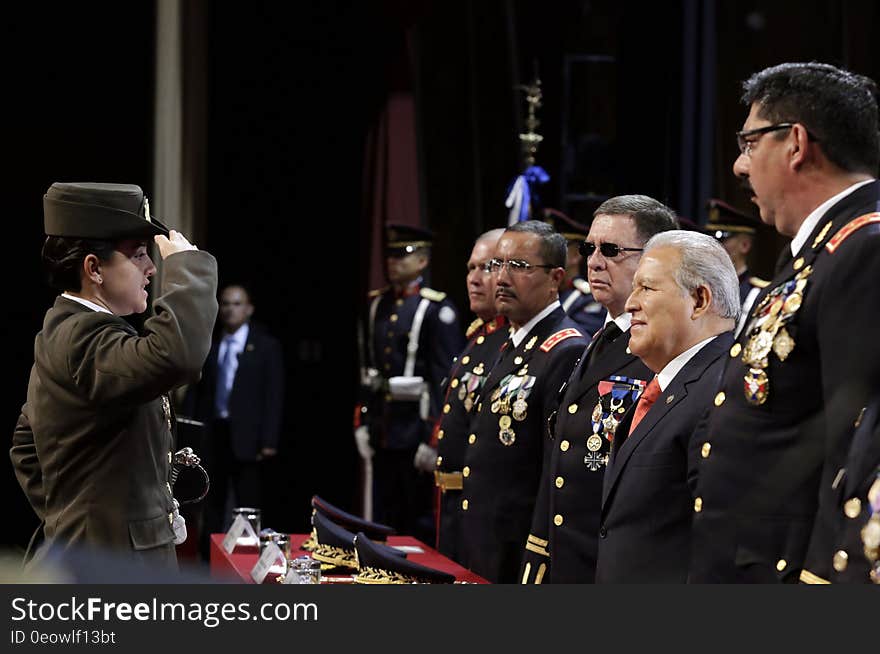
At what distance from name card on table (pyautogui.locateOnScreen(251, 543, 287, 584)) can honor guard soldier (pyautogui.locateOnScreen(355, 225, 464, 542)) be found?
3047 millimetres

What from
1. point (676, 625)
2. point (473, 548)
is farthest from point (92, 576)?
point (473, 548)

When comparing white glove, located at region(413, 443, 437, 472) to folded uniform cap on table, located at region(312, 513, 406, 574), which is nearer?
folded uniform cap on table, located at region(312, 513, 406, 574)

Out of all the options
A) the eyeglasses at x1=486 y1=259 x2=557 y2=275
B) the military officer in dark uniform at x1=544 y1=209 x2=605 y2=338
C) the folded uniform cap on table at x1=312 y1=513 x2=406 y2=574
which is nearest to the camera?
the folded uniform cap on table at x1=312 y1=513 x2=406 y2=574

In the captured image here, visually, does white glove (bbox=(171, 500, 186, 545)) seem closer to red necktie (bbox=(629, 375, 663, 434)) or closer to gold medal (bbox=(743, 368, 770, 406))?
red necktie (bbox=(629, 375, 663, 434))

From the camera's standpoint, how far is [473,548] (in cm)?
381

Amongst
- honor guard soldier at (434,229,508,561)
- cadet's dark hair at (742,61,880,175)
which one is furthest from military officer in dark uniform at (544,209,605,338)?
cadet's dark hair at (742,61,880,175)

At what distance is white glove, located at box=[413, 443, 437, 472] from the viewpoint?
6.04 meters

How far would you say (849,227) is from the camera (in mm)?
1999

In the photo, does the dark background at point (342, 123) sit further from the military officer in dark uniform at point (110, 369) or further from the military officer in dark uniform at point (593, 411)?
the military officer in dark uniform at point (110, 369)

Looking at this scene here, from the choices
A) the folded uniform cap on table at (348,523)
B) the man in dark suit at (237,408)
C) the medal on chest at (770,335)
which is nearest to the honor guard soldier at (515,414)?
the folded uniform cap on table at (348,523)

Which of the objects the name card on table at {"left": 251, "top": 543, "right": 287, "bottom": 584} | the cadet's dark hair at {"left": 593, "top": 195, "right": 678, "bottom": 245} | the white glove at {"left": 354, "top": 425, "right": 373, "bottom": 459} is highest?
the cadet's dark hair at {"left": 593, "top": 195, "right": 678, "bottom": 245}

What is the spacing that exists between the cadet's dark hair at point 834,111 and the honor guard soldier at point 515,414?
1575mm

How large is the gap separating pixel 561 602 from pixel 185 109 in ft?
21.6

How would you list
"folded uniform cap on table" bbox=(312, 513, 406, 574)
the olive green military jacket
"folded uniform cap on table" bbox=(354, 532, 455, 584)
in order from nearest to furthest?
1. the olive green military jacket
2. "folded uniform cap on table" bbox=(354, 532, 455, 584)
3. "folded uniform cap on table" bbox=(312, 513, 406, 574)
